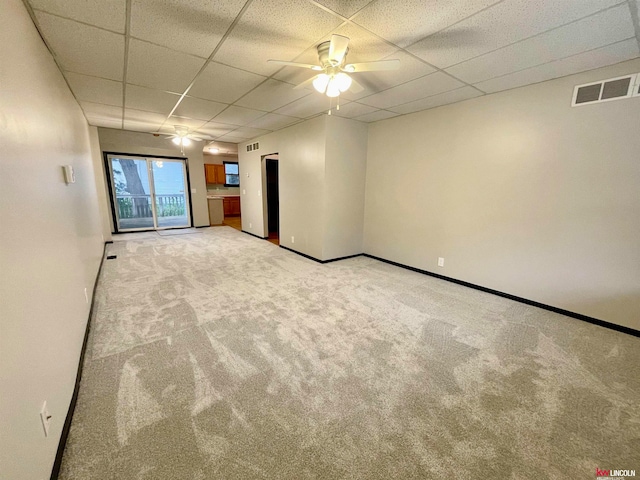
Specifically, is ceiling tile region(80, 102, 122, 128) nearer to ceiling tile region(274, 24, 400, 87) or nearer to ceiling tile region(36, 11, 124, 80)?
ceiling tile region(36, 11, 124, 80)

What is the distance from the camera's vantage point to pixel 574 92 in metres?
2.54

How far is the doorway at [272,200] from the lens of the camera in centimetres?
651

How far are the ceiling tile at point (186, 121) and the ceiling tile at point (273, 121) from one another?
37.6 inches

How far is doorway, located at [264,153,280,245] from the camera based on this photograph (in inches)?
256

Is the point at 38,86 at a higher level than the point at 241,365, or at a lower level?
higher

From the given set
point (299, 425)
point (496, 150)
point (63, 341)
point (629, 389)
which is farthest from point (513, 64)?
point (63, 341)

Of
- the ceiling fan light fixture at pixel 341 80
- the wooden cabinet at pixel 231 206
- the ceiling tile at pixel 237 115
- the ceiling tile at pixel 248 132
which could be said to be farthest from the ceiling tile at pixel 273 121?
the wooden cabinet at pixel 231 206

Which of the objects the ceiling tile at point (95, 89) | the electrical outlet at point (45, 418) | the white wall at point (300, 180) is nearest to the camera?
the electrical outlet at point (45, 418)

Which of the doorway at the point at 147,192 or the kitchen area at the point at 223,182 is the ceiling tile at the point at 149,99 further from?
the kitchen area at the point at 223,182

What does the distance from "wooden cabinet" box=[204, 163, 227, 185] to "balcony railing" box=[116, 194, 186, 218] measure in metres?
1.90

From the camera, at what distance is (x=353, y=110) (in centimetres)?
385

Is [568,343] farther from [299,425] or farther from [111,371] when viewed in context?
[111,371]

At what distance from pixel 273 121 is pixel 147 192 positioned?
4774mm

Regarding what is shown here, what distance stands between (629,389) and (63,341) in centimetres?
387
